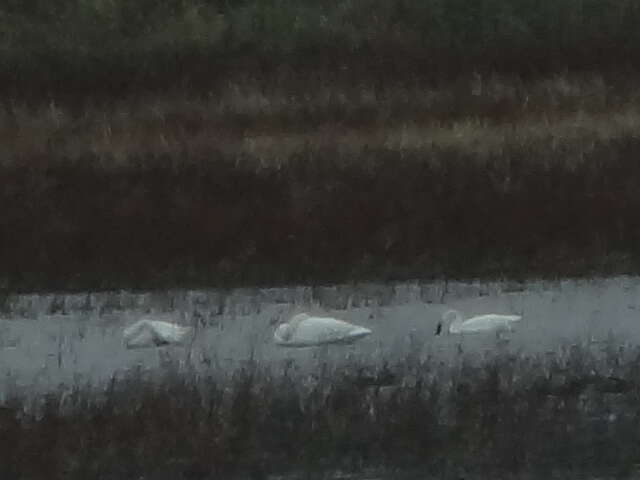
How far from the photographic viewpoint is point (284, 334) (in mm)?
6734

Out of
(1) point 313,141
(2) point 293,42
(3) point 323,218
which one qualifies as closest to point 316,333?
(3) point 323,218

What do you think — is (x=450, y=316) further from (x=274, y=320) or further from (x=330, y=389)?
(x=330, y=389)

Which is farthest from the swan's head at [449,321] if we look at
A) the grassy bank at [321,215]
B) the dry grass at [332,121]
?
the dry grass at [332,121]

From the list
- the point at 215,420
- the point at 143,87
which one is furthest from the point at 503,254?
the point at 143,87

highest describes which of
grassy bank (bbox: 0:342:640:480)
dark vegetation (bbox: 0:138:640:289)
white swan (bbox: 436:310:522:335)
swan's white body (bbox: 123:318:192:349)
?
dark vegetation (bbox: 0:138:640:289)

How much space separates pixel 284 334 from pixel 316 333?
16 centimetres

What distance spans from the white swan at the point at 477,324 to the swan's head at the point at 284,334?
73 centimetres

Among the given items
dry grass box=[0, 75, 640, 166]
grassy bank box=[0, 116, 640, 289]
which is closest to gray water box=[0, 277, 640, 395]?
grassy bank box=[0, 116, 640, 289]

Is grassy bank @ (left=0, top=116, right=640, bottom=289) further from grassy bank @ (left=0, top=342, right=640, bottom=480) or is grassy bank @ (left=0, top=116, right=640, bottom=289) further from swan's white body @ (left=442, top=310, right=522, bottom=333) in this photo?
grassy bank @ (left=0, top=342, right=640, bottom=480)

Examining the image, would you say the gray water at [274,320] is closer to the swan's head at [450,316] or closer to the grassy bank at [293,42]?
the swan's head at [450,316]

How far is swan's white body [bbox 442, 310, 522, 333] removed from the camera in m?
6.80

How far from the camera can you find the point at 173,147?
9.42m

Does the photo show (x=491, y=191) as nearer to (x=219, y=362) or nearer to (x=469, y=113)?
(x=469, y=113)

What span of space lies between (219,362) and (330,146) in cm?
308
